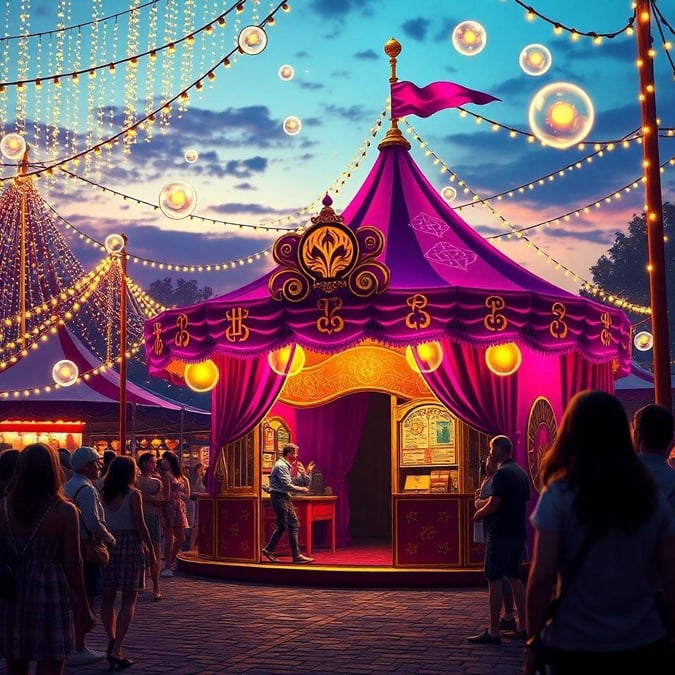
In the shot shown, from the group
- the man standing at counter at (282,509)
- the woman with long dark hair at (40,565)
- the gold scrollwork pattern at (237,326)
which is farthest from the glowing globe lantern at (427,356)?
the woman with long dark hair at (40,565)

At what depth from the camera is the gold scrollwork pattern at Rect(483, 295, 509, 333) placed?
1183 centimetres

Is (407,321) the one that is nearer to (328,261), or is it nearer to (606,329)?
(328,261)

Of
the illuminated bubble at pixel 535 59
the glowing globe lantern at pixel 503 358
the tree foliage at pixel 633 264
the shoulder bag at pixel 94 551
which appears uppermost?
the tree foliage at pixel 633 264

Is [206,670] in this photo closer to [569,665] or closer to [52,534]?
[52,534]

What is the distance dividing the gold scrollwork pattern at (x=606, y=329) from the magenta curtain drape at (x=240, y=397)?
4.14m

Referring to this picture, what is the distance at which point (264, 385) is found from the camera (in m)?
13.0

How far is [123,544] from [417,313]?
531cm

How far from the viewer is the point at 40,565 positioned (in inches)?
189

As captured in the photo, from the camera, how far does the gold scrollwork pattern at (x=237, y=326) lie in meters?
12.6

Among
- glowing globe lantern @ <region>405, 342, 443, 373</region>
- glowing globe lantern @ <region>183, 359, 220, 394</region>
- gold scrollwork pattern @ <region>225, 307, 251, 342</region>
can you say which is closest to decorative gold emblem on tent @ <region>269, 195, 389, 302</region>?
gold scrollwork pattern @ <region>225, 307, 251, 342</region>

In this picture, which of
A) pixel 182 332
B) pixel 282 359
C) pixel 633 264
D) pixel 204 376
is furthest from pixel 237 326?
pixel 633 264

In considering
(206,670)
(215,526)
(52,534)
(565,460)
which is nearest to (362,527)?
(215,526)

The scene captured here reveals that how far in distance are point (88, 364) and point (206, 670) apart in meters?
17.2

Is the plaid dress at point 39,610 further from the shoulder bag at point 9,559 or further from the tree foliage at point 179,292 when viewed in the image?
the tree foliage at point 179,292
